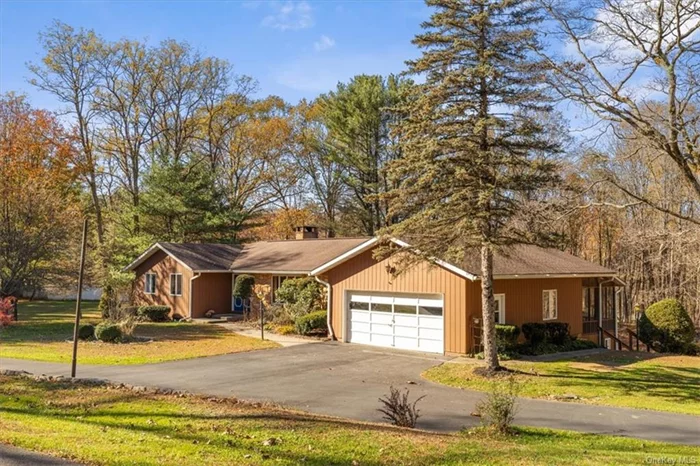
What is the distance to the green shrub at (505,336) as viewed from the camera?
18.8m

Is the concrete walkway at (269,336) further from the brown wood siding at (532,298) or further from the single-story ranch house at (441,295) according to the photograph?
the brown wood siding at (532,298)

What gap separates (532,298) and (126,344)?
50.1 feet

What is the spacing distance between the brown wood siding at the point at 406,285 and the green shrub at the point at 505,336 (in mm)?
1102

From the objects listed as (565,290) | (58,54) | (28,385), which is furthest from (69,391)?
(58,54)

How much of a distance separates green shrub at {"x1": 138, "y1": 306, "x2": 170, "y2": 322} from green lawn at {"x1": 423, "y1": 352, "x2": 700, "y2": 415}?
18.4 meters

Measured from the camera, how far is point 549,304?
22359mm

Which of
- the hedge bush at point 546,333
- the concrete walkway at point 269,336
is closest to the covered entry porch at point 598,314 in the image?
the hedge bush at point 546,333

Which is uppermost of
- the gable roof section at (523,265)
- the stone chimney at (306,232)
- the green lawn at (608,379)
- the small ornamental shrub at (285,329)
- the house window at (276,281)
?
the stone chimney at (306,232)

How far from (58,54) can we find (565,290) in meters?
34.9

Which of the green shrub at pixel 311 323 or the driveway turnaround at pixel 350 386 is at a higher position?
the green shrub at pixel 311 323

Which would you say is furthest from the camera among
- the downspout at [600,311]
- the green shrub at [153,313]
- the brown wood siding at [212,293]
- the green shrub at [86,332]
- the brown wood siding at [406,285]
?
the brown wood siding at [212,293]

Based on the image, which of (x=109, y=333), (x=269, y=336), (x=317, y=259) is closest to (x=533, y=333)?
(x=269, y=336)

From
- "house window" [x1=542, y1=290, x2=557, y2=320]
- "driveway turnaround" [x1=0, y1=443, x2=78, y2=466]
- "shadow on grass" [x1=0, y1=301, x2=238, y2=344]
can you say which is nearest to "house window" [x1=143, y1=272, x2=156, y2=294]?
"shadow on grass" [x1=0, y1=301, x2=238, y2=344]

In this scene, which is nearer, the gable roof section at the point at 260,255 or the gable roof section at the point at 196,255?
the gable roof section at the point at 260,255
